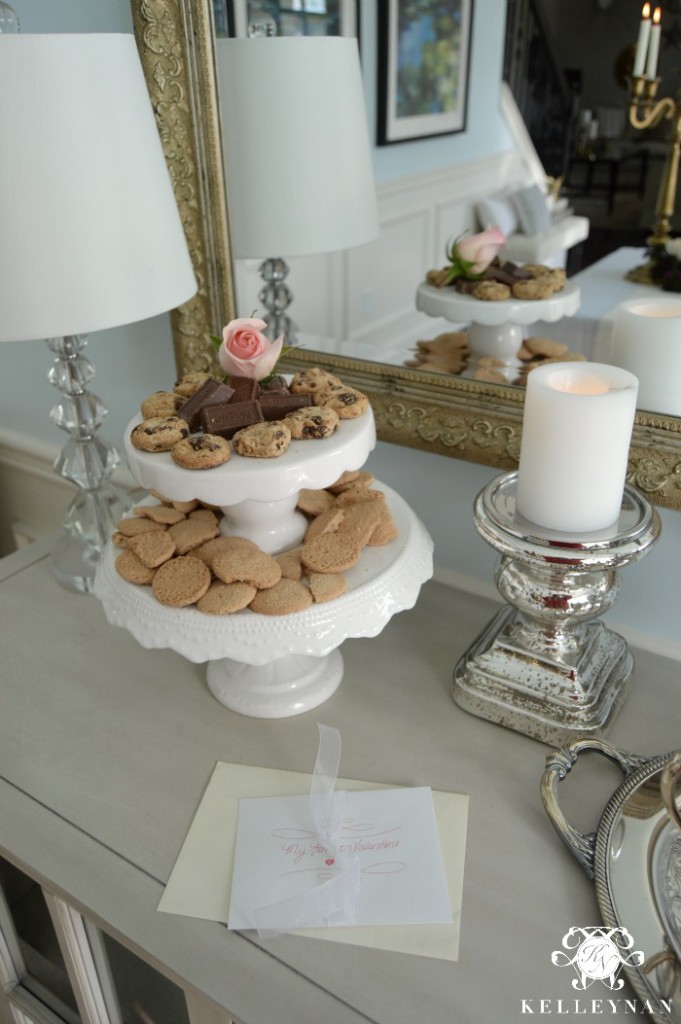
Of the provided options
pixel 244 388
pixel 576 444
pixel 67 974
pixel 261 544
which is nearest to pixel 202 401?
pixel 244 388

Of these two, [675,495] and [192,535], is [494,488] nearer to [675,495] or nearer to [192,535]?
[675,495]

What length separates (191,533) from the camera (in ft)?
2.33

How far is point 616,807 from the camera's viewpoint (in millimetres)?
620

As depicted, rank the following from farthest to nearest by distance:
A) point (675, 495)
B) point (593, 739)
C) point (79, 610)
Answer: point (79, 610), point (675, 495), point (593, 739)

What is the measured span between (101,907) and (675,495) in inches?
24.1

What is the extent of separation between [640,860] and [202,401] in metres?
0.50

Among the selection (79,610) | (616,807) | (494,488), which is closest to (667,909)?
(616,807)

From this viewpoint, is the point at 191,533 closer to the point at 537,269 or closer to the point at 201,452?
the point at 201,452

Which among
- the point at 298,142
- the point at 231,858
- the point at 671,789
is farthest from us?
the point at 298,142

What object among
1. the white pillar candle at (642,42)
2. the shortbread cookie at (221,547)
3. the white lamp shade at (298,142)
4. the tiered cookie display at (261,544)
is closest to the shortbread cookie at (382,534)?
the tiered cookie display at (261,544)

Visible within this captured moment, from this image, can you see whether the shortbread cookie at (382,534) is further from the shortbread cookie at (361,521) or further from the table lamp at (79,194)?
the table lamp at (79,194)

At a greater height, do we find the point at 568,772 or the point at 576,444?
the point at 576,444

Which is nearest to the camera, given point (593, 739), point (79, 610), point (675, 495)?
point (593, 739)

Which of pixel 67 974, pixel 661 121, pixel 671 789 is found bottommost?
pixel 67 974
